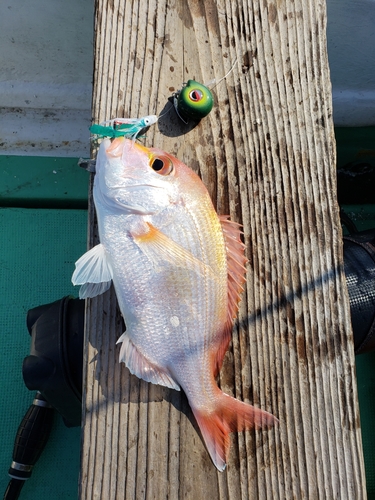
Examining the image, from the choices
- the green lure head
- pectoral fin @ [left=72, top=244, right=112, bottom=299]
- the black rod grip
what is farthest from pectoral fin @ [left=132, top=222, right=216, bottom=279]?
the black rod grip

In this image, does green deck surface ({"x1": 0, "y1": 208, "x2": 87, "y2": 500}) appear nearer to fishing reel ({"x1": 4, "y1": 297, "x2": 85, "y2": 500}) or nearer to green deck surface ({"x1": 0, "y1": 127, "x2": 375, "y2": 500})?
green deck surface ({"x1": 0, "y1": 127, "x2": 375, "y2": 500})

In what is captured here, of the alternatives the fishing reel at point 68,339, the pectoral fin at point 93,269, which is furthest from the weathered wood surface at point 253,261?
the fishing reel at point 68,339

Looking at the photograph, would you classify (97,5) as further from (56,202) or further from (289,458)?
(289,458)

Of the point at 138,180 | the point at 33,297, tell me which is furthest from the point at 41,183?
the point at 138,180

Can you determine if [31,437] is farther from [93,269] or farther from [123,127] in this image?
[123,127]

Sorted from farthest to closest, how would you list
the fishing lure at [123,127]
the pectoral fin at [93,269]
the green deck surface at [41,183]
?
the green deck surface at [41,183] → the fishing lure at [123,127] → the pectoral fin at [93,269]

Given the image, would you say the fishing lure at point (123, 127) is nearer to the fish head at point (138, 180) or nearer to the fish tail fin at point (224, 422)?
the fish head at point (138, 180)
